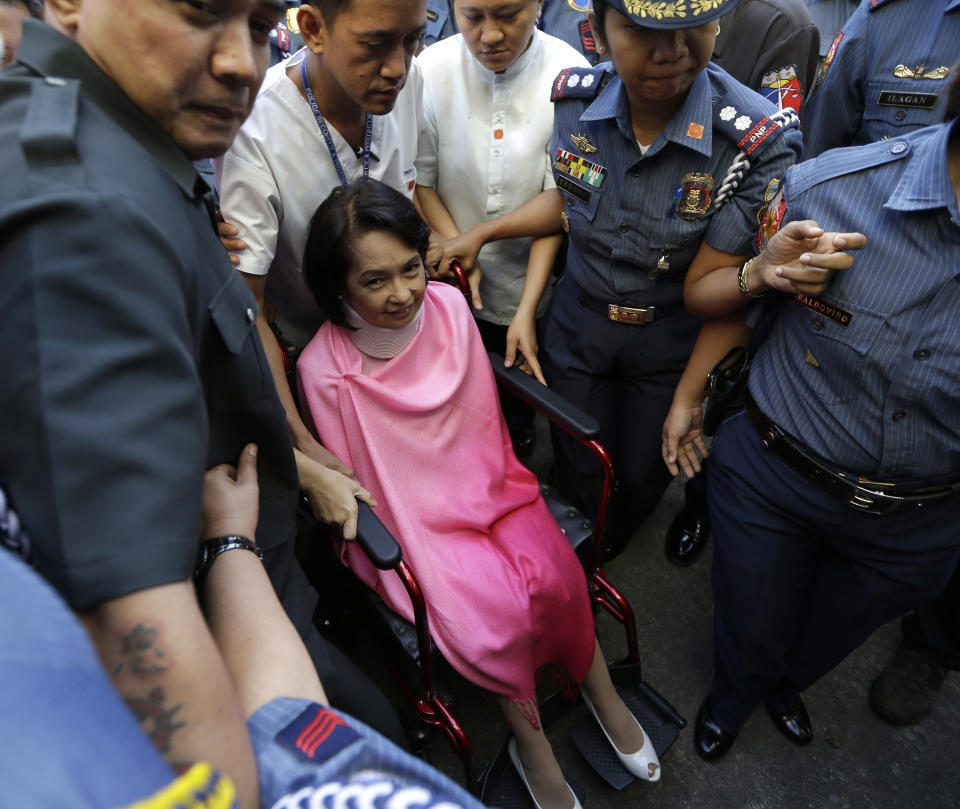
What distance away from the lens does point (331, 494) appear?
5.13ft

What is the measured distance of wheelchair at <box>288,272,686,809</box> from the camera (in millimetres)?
1659

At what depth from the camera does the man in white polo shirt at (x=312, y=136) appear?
1.47 meters

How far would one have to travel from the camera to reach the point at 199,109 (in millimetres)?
805

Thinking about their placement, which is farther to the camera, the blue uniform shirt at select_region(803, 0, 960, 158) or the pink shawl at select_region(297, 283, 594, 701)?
the blue uniform shirt at select_region(803, 0, 960, 158)

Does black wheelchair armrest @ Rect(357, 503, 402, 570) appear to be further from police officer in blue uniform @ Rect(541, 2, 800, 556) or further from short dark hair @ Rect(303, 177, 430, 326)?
police officer in blue uniform @ Rect(541, 2, 800, 556)

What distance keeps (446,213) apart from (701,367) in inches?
45.1

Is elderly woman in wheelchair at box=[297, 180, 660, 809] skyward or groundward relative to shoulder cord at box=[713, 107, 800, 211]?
groundward

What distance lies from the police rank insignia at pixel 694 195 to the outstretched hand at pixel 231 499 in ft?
4.66

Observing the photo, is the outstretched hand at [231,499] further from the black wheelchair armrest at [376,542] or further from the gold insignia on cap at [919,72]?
the gold insignia on cap at [919,72]

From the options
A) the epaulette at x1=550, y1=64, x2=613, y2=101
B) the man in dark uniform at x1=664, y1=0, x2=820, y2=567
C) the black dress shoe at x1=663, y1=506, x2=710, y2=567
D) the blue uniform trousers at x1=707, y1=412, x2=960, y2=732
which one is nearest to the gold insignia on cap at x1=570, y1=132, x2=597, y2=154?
the epaulette at x1=550, y1=64, x2=613, y2=101

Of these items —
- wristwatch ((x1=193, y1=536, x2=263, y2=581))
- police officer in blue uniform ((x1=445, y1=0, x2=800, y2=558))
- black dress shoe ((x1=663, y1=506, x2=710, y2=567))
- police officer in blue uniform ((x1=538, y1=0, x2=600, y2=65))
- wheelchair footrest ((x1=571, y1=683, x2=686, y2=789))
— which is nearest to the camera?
wristwatch ((x1=193, y1=536, x2=263, y2=581))

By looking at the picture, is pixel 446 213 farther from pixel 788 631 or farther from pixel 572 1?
pixel 788 631

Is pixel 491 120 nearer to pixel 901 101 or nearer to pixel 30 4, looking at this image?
pixel 30 4

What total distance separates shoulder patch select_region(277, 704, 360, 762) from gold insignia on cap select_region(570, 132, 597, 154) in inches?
70.7
